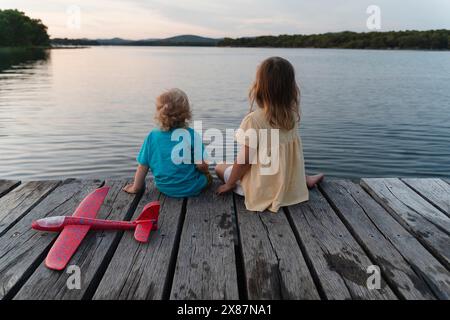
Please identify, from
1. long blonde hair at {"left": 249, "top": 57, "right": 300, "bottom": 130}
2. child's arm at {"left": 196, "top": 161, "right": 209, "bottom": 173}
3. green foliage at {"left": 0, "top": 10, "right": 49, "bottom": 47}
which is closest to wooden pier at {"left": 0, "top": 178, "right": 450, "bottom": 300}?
child's arm at {"left": 196, "top": 161, "right": 209, "bottom": 173}

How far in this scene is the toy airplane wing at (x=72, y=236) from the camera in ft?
9.74

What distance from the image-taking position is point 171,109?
4.00m

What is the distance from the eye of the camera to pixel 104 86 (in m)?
24.3

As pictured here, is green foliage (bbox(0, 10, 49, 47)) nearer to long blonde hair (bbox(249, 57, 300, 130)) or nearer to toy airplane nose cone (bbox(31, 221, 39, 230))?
toy airplane nose cone (bbox(31, 221, 39, 230))

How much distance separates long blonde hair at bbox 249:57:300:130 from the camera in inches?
149

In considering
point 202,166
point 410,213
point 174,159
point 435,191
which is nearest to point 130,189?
point 174,159

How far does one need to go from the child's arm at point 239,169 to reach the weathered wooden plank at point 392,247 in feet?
3.10

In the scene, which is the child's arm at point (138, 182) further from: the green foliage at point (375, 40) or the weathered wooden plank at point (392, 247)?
the green foliage at point (375, 40)

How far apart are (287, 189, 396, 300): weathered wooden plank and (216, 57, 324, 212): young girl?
0.21 metres

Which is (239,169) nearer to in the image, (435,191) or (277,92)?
(277,92)

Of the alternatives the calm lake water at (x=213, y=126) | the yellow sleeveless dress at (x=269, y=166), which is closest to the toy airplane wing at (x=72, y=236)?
the yellow sleeveless dress at (x=269, y=166)

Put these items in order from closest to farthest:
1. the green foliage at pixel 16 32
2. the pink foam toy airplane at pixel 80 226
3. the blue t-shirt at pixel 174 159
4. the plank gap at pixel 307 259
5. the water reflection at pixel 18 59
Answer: the plank gap at pixel 307 259 → the pink foam toy airplane at pixel 80 226 → the blue t-shirt at pixel 174 159 → the water reflection at pixel 18 59 → the green foliage at pixel 16 32

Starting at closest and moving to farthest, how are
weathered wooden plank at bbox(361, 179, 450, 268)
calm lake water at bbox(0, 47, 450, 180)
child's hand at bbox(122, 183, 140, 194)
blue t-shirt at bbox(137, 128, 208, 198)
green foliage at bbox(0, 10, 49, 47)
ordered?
1. weathered wooden plank at bbox(361, 179, 450, 268)
2. blue t-shirt at bbox(137, 128, 208, 198)
3. child's hand at bbox(122, 183, 140, 194)
4. calm lake water at bbox(0, 47, 450, 180)
5. green foliage at bbox(0, 10, 49, 47)
